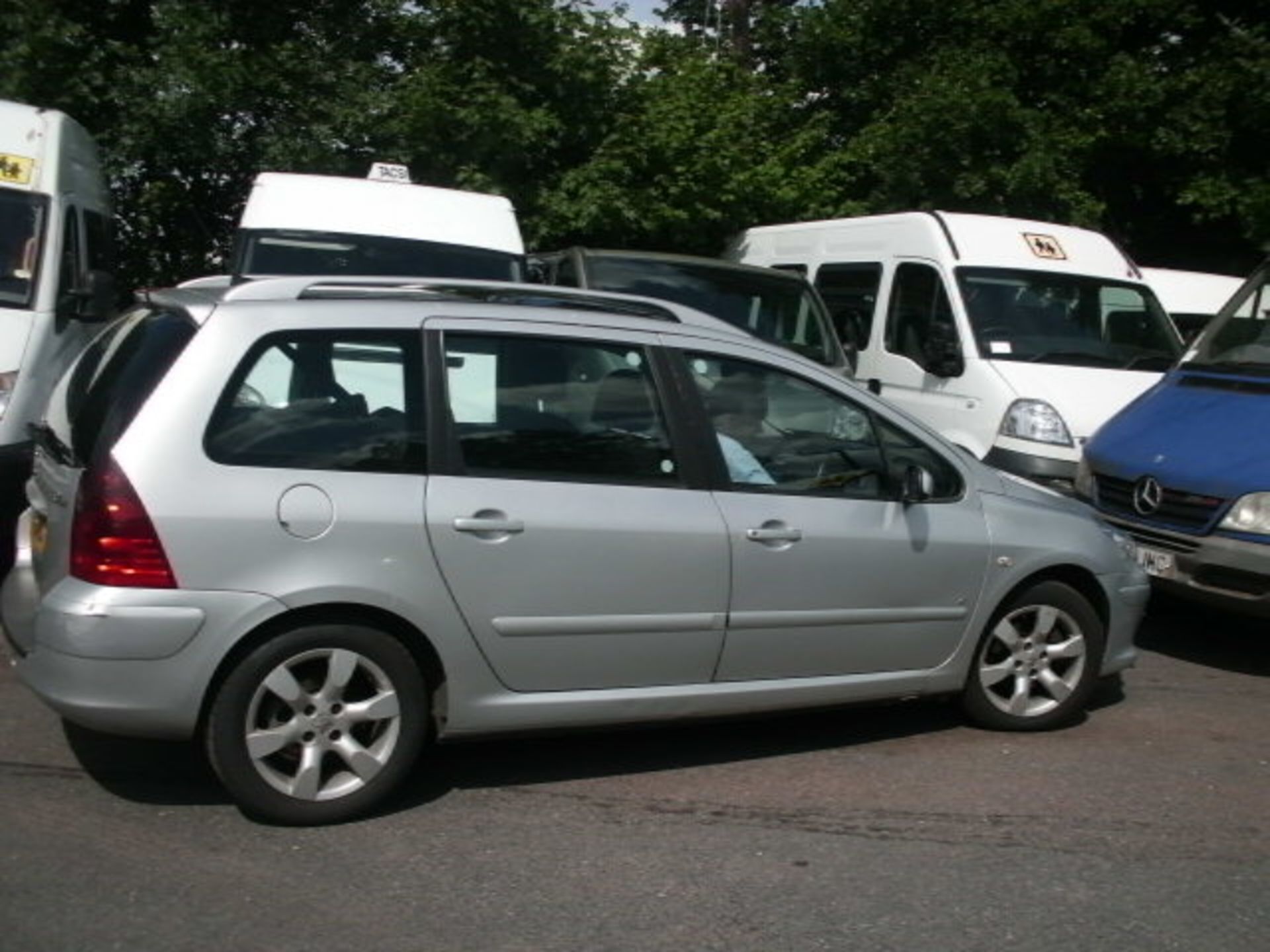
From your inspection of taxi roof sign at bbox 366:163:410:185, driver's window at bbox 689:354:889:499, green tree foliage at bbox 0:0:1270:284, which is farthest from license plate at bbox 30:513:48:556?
green tree foliage at bbox 0:0:1270:284

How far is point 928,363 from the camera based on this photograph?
29.3 ft

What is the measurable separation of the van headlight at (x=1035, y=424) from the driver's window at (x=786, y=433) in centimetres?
336

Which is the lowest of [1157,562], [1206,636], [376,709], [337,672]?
[1206,636]

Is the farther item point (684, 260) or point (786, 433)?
point (684, 260)

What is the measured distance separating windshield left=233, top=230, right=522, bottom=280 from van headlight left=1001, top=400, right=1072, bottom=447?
3156mm

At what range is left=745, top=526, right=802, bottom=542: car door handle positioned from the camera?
4750 millimetres

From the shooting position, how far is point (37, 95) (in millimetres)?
11906

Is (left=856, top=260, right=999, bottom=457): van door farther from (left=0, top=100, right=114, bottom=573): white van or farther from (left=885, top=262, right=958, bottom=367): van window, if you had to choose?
(left=0, top=100, right=114, bottom=573): white van

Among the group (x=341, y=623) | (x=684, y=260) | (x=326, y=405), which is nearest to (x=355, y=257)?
(x=684, y=260)

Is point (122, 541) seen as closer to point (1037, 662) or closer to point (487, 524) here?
point (487, 524)

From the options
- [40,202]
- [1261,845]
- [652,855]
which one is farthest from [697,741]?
[40,202]

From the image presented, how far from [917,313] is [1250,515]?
3.55 meters

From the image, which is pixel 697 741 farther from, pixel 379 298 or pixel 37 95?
pixel 37 95

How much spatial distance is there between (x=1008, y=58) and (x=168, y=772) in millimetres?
12328
